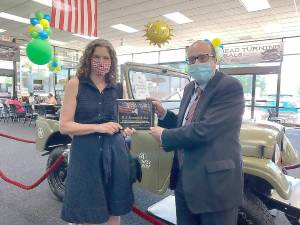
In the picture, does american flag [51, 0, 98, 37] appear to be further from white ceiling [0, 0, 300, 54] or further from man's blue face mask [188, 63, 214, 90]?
white ceiling [0, 0, 300, 54]

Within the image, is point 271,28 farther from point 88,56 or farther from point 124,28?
point 88,56

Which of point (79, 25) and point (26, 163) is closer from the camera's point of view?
point (79, 25)

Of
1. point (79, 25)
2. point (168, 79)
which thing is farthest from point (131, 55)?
point (168, 79)

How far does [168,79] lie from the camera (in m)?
2.94

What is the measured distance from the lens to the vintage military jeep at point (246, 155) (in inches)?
68.9

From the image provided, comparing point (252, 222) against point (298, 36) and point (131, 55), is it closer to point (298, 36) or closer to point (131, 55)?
point (298, 36)

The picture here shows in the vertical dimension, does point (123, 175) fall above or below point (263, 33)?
below

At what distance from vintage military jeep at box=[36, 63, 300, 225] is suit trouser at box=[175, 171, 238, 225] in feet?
1.48

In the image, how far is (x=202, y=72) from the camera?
1.45 m

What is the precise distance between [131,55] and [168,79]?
14.8 m

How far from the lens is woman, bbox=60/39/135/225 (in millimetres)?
1604

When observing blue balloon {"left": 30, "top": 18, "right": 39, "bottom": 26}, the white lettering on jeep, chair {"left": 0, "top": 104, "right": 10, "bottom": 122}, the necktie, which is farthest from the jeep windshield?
chair {"left": 0, "top": 104, "right": 10, "bottom": 122}

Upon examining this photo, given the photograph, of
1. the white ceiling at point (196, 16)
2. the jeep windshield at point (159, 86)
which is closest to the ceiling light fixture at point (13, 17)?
the white ceiling at point (196, 16)

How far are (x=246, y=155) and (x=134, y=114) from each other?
35.6 inches
